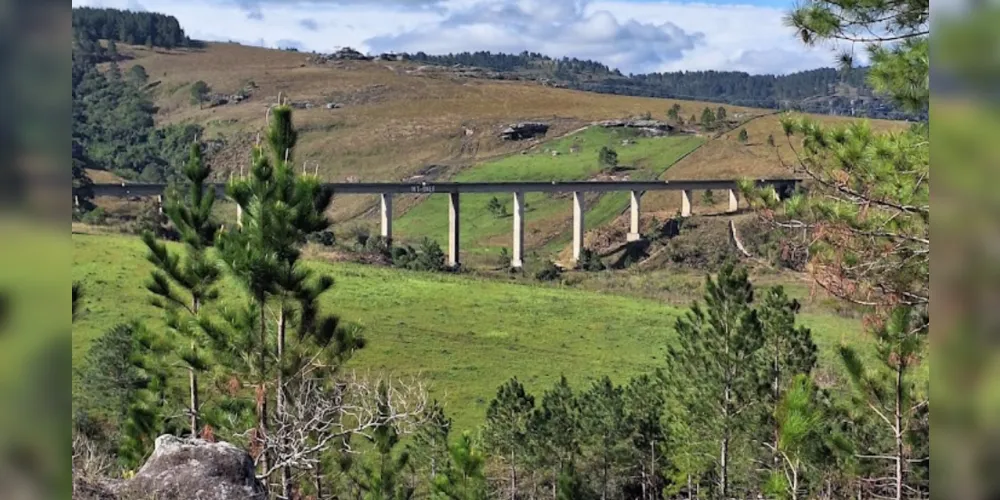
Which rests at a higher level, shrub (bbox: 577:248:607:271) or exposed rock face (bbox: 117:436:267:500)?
exposed rock face (bbox: 117:436:267:500)

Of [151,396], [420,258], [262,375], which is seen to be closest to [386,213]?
[420,258]

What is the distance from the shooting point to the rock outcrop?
679cm

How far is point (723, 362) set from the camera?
67.3ft

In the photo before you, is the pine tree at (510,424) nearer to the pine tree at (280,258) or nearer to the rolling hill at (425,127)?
the pine tree at (280,258)

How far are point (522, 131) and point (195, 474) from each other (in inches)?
3894

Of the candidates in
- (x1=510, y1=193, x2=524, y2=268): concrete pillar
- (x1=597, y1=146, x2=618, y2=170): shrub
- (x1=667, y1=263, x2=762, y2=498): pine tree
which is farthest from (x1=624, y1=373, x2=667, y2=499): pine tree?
(x1=597, y1=146, x2=618, y2=170): shrub

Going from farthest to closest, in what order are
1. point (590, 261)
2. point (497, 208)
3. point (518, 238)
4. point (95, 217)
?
point (497, 208)
point (590, 261)
point (518, 238)
point (95, 217)

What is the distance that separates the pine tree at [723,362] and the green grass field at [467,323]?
6.64 meters

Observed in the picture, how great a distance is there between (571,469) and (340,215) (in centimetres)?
6852

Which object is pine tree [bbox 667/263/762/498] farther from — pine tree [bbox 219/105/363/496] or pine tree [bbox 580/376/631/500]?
pine tree [bbox 219/105/363/496]

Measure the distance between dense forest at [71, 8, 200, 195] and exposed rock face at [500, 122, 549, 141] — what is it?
31.3 meters

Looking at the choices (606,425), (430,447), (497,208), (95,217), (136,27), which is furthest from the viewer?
(136,27)

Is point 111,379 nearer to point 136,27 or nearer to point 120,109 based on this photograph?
point 120,109

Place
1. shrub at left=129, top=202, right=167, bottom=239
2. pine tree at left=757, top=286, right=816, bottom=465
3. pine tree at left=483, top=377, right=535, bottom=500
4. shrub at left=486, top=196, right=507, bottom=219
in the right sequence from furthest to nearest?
shrub at left=486, top=196, right=507, bottom=219
shrub at left=129, top=202, right=167, bottom=239
pine tree at left=483, top=377, right=535, bottom=500
pine tree at left=757, top=286, right=816, bottom=465
